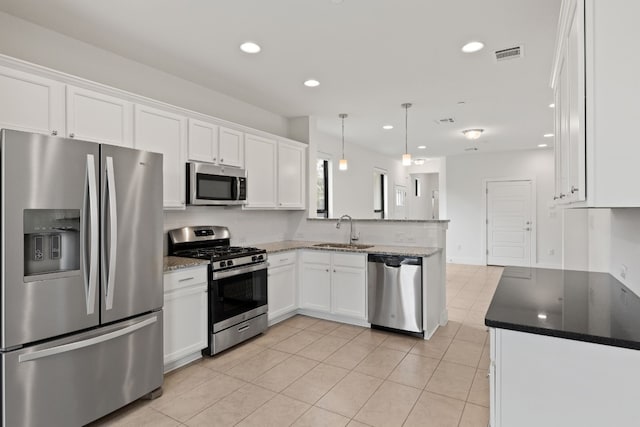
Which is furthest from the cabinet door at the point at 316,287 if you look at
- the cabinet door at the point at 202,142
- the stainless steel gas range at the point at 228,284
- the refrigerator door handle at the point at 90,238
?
the refrigerator door handle at the point at 90,238

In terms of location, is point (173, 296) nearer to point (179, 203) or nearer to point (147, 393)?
point (147, 393)

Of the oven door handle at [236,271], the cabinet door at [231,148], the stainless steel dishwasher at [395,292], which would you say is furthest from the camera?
the cabinet door at [231,148]

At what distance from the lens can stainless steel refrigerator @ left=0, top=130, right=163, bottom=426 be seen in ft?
5.89

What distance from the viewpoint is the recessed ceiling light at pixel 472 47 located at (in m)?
2.83

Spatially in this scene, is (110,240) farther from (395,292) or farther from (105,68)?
(395,292)

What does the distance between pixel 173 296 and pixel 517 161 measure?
782 cm

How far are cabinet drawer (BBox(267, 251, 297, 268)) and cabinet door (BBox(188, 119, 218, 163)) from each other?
48.6 inches

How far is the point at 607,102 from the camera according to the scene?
124 centimetres

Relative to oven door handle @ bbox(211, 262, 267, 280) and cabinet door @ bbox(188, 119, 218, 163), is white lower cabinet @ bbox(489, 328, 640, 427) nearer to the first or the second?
oven door handle @ bbox(211, 262, 267, 280)

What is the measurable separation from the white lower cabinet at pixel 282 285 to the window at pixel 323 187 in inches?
84.8

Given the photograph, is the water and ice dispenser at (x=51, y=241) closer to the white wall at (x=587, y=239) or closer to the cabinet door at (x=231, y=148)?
the cabinet door at (x=231, y=148)

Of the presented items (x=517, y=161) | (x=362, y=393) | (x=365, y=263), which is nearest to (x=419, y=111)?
(x=365, y=263)

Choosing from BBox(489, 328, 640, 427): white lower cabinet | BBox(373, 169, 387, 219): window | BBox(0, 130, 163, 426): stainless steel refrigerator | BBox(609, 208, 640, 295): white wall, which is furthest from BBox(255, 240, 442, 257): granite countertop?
BBox(373, 169, 387, 219): window

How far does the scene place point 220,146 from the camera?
144 inches
